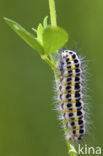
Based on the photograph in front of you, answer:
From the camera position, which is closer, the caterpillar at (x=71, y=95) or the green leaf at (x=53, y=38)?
the green leaf at (x=53, y=38)

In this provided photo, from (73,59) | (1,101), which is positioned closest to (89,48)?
(1,101)

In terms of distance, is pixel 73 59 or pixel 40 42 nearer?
pixel 40 42

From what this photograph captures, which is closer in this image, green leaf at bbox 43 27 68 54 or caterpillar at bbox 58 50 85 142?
green leaf at bbox 43 27 68 54

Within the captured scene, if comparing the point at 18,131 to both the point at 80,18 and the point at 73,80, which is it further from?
the point at 73,80

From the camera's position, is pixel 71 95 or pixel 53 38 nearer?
pixel 53 38
